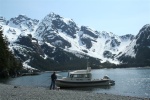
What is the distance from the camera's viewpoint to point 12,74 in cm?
15612

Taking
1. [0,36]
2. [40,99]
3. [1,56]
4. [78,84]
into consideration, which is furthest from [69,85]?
[40,99]

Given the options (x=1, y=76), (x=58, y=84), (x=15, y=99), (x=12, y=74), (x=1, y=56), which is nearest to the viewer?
(x=15, y=99)

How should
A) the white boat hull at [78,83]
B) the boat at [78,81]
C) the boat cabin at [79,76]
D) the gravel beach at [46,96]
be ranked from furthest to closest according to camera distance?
1. the boat cabin at [79,76]
2. the boat at [78,81]
3. the white boat hull at [78,83]
4. the gravel beach at [46,96]

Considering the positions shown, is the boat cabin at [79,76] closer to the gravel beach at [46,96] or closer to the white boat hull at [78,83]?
the white boat hull at [78,83]

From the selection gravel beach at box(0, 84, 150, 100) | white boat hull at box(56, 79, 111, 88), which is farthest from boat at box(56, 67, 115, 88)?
gravel beach at box(0, 84, 150, 100)

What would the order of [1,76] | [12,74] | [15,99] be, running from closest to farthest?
[15,99], [1,76], [12,74]

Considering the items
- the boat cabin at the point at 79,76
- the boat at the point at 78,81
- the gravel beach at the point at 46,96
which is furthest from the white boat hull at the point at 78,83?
the gravel beach at the point at 46,96

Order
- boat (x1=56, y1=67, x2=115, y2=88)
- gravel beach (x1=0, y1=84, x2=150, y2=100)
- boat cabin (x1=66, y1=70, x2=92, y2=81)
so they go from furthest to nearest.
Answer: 1. boat cabin (x1=66, y1=70, x2=92, y2=81)
2. boat (x1=56, y1=67, x2=115, y2=88)
3. gravel beach (x1=0, y1=84, x2=150, y2=100)

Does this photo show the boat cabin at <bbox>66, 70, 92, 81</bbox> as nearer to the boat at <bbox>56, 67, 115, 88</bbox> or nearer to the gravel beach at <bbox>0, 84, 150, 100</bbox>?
the boat at <bbox>56, 67, 115, 88</bbox>

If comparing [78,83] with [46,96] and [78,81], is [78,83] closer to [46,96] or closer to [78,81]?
[78,81]

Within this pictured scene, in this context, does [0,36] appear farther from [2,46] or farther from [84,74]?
[84,74]

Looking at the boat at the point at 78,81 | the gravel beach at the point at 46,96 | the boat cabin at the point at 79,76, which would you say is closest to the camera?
the gravel beach at the point at 46,96

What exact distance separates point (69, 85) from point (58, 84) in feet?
9.58

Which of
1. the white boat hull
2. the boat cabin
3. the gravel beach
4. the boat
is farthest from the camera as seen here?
the boat cabin
